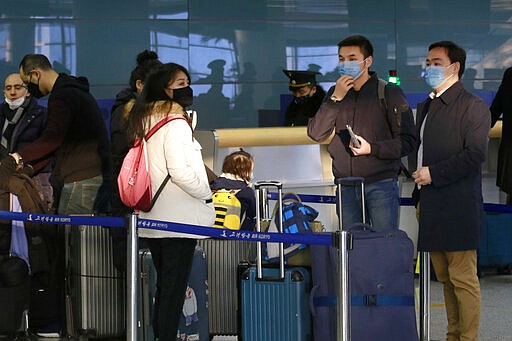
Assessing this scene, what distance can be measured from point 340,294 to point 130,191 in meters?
1.23

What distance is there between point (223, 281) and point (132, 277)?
1.23m

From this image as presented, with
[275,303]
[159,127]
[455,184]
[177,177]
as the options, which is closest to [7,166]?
[159,127]

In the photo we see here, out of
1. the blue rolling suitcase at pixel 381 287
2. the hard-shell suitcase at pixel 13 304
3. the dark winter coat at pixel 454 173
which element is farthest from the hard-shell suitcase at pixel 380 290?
the hard-shell suitcase at pixel 13 304

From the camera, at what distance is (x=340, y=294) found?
17.3ft

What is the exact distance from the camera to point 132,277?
567cm

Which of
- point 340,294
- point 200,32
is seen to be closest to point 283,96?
point 200,32

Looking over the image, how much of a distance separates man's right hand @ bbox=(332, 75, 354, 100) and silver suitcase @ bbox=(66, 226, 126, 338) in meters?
1.61

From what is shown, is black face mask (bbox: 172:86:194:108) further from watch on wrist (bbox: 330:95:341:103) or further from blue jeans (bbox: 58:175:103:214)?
blue jeans (bbox: 58:175:103:214)

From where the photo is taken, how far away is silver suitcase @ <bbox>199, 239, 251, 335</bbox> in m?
6.80

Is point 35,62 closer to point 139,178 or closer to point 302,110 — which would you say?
point 139,178

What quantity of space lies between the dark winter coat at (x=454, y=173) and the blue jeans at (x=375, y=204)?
28 cm

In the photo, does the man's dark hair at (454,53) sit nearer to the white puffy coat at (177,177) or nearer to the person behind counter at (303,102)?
the white puffy coat at (177,177)

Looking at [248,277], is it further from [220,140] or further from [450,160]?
[220,140]

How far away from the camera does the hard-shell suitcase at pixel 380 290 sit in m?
5.60
